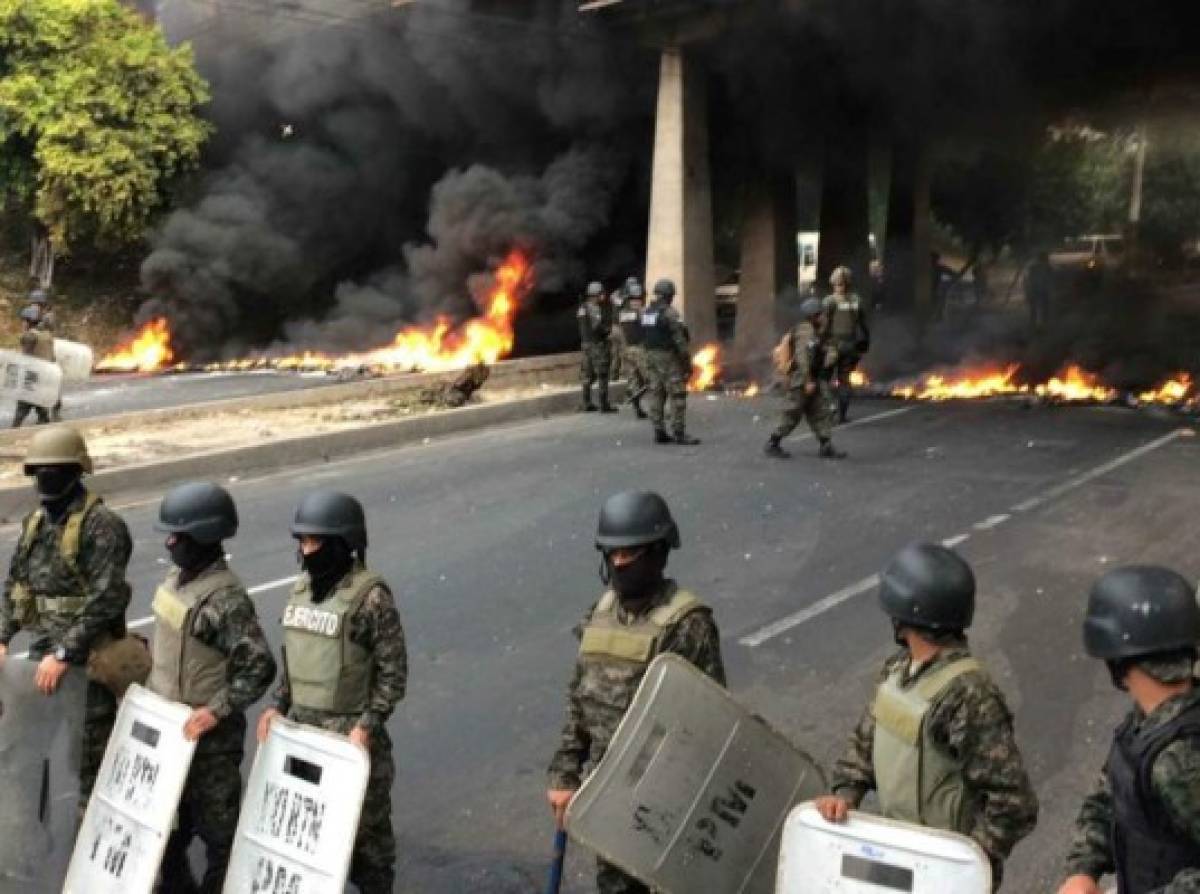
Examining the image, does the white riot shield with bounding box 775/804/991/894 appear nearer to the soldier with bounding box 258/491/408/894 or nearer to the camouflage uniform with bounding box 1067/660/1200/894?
the camouflage uniform with bounding box 1067/660/1200/894

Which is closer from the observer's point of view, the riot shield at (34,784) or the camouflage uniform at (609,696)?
the camouflage uniform at (609,696)

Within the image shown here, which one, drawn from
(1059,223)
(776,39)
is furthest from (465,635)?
(1059,223)

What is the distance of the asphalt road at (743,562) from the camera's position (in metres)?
4.62

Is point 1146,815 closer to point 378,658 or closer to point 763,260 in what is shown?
point 378,658

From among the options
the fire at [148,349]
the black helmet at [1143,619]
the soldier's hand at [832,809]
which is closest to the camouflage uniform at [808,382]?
the soldier's hand at [832,809]

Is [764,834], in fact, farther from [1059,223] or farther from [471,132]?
[1059,223]

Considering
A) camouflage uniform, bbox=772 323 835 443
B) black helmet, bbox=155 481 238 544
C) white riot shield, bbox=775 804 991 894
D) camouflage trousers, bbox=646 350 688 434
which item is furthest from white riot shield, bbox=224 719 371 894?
camouflage trousers, bbox=646 350 688 434

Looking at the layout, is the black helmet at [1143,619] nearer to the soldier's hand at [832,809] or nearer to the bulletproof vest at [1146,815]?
the bulletproof vest at [1146,815]

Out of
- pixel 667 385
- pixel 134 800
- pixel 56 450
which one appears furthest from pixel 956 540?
pixel 134 800

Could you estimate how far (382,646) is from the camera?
3.37 metres

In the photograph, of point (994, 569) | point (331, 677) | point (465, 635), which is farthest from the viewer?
point (994, 569)

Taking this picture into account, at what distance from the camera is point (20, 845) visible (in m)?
3.53

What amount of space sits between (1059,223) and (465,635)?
116 feet

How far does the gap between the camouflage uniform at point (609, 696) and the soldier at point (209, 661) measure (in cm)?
94
